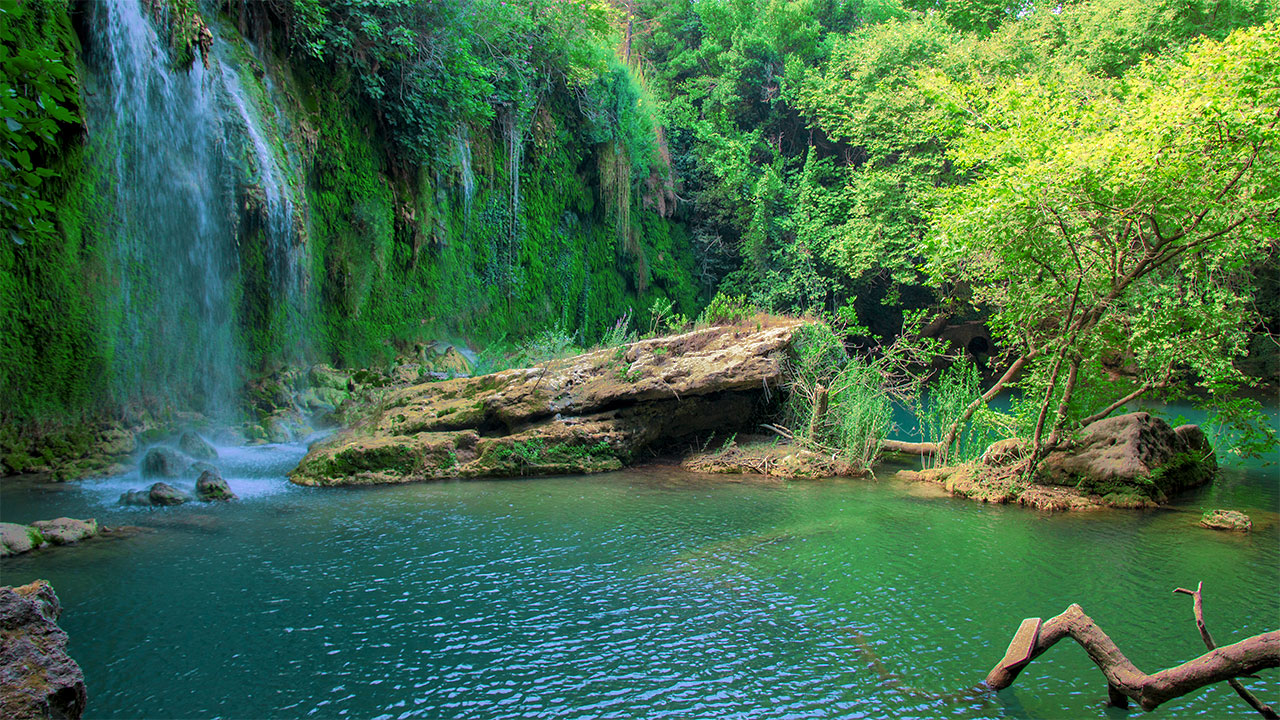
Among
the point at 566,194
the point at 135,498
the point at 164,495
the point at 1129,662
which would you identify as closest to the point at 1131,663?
the point at 1129,662

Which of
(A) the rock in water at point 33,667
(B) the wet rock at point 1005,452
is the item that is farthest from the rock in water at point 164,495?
(B) the wet rock at point 1005,452

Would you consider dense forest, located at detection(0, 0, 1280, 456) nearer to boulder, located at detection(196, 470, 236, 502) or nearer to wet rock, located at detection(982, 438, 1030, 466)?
wet rock, located at detection(982, 438, 1030, 466)

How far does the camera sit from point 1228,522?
623 cm

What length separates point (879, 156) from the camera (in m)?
18.1

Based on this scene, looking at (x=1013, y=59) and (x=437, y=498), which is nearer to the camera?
(x=437, y=498)

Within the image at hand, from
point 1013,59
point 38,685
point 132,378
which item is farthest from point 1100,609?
point 1013,59

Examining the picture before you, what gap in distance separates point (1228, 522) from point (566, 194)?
12.6 meters

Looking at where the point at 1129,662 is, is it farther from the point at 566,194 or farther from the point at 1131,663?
the point at 566,194

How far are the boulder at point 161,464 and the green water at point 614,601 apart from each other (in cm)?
27

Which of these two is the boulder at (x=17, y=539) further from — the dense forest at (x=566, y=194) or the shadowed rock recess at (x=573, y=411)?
the shadowed rock recess at (x=573, y=411)

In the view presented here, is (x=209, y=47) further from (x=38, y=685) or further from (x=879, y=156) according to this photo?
(x=879, y=156)

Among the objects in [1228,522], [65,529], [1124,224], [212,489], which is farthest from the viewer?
[1124,224]

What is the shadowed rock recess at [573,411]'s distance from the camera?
315 inches

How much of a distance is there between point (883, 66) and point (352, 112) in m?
14.1
